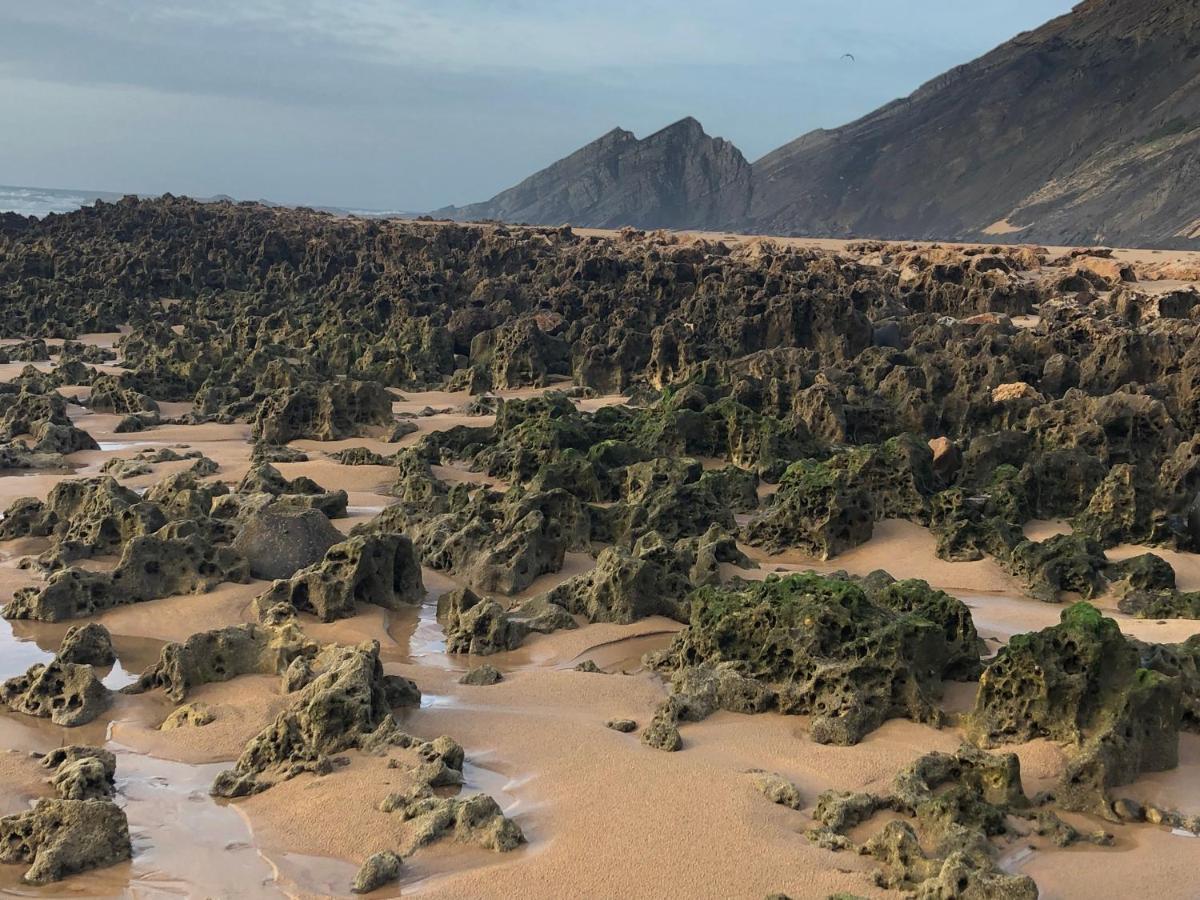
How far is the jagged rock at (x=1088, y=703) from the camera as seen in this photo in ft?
21.0

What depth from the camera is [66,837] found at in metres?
5.73

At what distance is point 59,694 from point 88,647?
0.88 meters

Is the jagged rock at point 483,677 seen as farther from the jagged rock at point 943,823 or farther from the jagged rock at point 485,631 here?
the jagged rock at point 943,823

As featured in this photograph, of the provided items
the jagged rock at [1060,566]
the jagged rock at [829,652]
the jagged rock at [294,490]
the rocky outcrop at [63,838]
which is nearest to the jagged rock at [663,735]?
the jagged rock at [829,652]

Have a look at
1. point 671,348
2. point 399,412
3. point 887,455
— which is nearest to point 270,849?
point 887,455

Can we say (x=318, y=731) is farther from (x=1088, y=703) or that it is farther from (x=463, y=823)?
(x=1088, y=703)

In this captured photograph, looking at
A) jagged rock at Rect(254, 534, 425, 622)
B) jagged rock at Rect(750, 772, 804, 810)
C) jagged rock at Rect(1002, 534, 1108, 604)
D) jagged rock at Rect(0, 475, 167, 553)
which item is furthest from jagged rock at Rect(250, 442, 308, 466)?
jagged rock at Rect(750, 772, 804, 810)

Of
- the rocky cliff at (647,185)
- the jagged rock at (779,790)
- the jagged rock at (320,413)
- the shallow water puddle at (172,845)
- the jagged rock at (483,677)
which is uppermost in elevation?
the rocky cliff at (647,185)

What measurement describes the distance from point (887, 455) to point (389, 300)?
18521 millimetres

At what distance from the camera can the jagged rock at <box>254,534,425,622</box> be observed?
31.0ft

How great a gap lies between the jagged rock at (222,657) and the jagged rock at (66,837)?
2.02m

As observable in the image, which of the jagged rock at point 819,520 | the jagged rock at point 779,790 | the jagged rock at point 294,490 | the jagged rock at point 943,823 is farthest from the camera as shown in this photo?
the jagged rock at point 294,490

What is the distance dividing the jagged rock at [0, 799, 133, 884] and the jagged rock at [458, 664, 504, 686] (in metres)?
2.60

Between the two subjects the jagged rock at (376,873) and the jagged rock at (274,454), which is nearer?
the jagged rock at (376,873)
